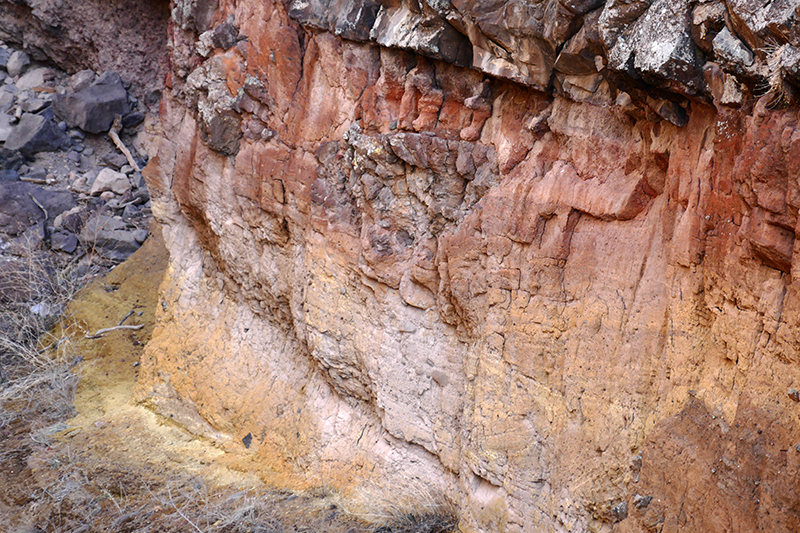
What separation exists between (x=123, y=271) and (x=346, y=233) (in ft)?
15.5

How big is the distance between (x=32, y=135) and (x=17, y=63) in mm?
1333

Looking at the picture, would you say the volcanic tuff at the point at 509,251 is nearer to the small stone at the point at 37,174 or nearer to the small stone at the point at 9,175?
the small stone at the point at 37,174

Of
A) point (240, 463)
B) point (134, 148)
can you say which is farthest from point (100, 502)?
point (134, 148)

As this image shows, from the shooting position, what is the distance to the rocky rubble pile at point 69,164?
8.27 metres

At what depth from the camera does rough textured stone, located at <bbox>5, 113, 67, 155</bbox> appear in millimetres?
8773

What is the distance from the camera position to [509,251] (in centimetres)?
354

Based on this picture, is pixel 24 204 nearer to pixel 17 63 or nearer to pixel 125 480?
pixel 17 63

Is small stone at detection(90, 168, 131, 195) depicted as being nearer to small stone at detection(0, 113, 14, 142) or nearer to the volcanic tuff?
small stone at detection(0, 113, 14, 142)

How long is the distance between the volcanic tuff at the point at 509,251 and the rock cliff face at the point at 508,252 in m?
0.01

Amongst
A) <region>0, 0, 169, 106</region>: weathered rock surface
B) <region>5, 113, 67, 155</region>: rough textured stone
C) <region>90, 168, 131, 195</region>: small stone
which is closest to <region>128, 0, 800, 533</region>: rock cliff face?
<region>90, 168, 131, 195</region>: small stone

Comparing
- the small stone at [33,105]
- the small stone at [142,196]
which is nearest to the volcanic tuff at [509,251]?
the small stone at [142,196]

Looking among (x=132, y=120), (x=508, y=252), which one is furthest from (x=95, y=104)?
(x=508, y=252)

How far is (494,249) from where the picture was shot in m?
3.59

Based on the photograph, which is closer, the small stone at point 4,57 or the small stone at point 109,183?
the small stone at point 109,183
